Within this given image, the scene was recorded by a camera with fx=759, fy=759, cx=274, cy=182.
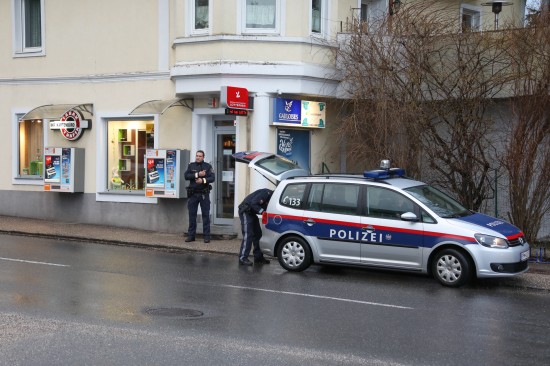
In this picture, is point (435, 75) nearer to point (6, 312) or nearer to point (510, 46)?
point (510, 46)

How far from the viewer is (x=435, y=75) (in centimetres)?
1540

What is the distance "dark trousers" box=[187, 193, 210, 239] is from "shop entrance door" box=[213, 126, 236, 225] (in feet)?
4.90

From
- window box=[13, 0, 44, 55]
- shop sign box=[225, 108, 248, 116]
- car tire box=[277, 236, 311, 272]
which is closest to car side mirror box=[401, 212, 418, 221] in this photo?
car tire box=[277, 236, 311, 272]

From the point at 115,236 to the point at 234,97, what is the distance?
418 centimetres

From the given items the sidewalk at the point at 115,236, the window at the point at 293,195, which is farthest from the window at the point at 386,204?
the sidewalk at the point at 115,236

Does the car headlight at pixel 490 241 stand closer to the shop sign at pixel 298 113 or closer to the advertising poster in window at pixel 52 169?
the shop sign at pixel 298 113

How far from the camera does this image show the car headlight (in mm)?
11266

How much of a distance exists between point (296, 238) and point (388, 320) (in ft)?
13.4

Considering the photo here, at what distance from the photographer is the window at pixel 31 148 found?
20.6 metres

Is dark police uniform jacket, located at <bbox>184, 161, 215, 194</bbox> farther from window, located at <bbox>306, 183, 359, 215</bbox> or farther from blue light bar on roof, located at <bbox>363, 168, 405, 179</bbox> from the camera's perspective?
blue light bar on roof, located at <bbox>363, 168, 405, 179</bbox>

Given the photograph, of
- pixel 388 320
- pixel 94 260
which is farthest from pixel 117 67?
pixel 388 320

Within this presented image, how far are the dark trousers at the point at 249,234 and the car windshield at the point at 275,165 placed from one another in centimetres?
89

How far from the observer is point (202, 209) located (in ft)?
53.6

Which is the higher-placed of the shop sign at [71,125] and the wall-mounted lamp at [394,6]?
the wall-mounted lamp at [394,6]
